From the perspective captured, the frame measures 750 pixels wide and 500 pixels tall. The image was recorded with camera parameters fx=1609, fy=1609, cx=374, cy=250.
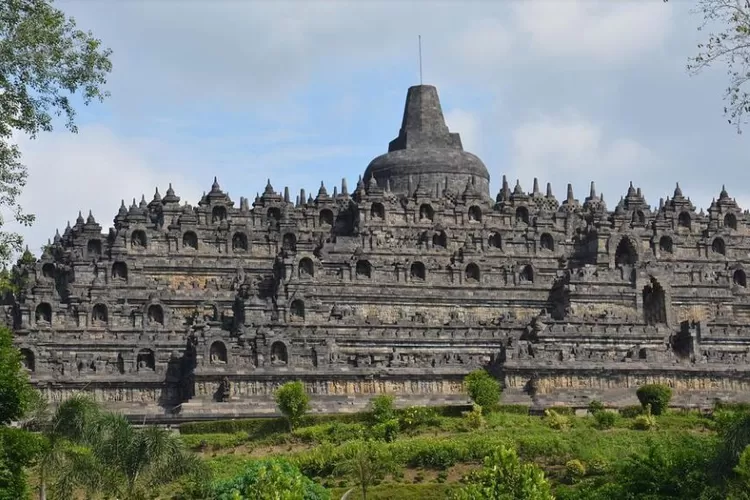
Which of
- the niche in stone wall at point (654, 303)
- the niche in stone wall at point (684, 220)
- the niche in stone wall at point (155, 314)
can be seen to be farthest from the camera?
the niche in stone wall at point (684, 220)

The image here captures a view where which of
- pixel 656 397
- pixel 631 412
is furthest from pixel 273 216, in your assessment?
pixel 656 397

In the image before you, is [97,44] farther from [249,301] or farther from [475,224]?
[475,224]

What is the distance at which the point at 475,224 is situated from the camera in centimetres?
10244

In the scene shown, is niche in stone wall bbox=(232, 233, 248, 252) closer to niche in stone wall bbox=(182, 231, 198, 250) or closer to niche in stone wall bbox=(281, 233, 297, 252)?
niche in stone wall bbox=(281, 233, 297, 252)

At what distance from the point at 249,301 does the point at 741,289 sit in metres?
32.5

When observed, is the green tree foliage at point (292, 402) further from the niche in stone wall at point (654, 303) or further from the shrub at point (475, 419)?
the niche in stone wall at point (654, 303)

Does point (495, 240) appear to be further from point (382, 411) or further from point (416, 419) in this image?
point (382, 411)

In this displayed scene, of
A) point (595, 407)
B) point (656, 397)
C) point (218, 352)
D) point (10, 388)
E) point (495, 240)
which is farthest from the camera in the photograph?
point (495, 240)

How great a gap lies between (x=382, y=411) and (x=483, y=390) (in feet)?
20.4

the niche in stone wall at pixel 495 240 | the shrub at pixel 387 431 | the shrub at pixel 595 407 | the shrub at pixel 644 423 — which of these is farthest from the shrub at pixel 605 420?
the niche in stone wall at pixel 495 240

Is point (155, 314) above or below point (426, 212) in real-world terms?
below

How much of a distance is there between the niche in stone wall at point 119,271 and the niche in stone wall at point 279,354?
15.2 metres

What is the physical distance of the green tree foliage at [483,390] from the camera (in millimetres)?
78188

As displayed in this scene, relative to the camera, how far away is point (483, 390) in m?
78.4
